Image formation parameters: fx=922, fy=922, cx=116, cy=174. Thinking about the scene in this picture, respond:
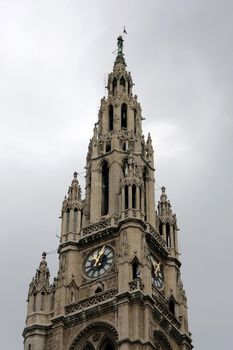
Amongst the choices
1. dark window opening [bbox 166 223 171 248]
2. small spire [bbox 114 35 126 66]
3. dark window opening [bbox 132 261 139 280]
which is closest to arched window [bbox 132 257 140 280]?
dark window opening [bbox 132 261 139 280]

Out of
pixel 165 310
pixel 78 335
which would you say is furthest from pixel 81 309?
pixel 165 310

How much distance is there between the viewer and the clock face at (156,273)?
193 ft

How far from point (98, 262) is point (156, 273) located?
3.86 metres

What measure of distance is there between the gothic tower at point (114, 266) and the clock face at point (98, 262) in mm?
64

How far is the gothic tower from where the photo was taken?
54312 millimetres

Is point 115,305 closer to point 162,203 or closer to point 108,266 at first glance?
point 108,266

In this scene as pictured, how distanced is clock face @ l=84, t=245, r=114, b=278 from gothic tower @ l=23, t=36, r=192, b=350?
6 centimetres

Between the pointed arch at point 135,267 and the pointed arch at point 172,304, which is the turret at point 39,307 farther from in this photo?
the pointed arch at point 172,304

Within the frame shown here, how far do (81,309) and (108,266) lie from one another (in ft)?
12.4

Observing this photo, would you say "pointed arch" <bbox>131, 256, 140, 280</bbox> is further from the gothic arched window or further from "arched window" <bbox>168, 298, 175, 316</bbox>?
"arched window" <bbox>168, 298, 175, 316</bbox>

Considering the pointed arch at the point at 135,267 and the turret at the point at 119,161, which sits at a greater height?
the turret at the point at 119,161

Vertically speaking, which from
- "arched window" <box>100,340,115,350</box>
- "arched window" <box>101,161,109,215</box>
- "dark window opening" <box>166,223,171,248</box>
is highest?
"arched window" <box>101,161,109,215</box>

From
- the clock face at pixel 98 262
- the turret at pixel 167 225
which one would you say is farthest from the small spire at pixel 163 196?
the clock face at pixel 98 262

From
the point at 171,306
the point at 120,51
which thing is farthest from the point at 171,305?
the point at 120,51
